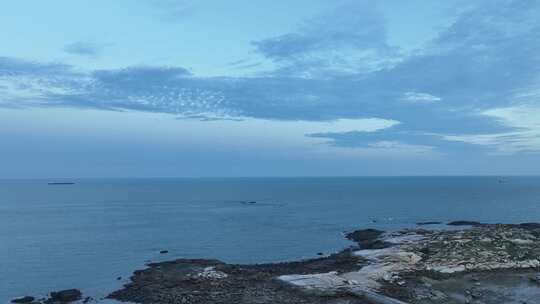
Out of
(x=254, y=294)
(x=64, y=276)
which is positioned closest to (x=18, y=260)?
(x=64, y=276)

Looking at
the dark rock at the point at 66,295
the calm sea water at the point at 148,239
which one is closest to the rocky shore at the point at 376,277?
the dark rock at the point at 66,295

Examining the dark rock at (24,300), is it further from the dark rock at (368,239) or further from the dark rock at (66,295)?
the dark rock at (368,239)

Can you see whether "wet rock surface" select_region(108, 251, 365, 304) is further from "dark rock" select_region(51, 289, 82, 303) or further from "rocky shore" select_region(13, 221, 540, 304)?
"dark rock" select_region(51, 289, 82, 303)

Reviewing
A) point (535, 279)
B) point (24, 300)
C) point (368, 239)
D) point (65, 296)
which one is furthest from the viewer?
point (368, 239)

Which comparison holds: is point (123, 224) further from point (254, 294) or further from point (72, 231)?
point (254, 294)

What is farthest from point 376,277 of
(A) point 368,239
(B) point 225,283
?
(A) point 368,239

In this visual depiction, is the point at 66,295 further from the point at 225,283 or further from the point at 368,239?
the point at 368,239
